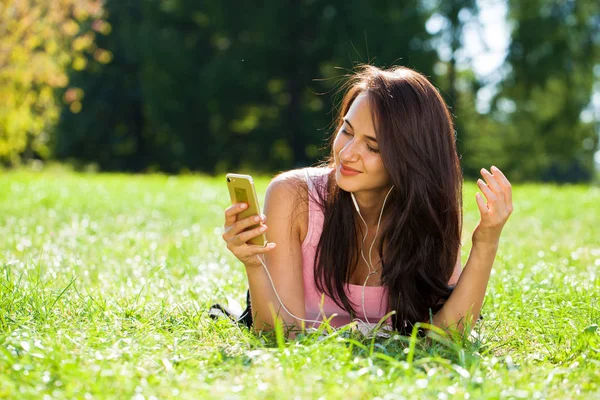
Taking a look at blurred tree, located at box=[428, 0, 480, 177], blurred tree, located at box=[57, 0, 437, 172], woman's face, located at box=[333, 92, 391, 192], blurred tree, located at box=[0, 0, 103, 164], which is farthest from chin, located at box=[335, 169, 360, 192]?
blurred tree, located at box=[428, 0, 480, 177]

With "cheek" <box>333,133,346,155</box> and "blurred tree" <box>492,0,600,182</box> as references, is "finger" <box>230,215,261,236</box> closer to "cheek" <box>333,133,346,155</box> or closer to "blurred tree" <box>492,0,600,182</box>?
"cheek" <box>333,133,346,155</box>

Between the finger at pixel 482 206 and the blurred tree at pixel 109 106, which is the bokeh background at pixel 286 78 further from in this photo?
the finger at pixel 482 206

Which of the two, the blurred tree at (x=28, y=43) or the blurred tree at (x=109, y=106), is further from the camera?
the blurred tree at (x=109, y=106)

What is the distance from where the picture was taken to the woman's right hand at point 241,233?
Answer: 2.97 m

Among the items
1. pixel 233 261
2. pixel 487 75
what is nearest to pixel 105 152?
pixel 487 75

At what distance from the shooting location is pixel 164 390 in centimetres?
223

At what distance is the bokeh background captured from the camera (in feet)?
73.6

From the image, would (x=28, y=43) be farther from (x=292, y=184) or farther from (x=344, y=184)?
(x=344, y=184)

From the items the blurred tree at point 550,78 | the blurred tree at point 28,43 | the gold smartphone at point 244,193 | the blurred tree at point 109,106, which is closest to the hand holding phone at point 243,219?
the gold smartphone at point 244,193

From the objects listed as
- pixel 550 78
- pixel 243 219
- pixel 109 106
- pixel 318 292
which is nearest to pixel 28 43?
pixel 318 292

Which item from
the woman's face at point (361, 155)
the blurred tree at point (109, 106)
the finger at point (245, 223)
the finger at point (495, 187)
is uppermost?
the blurred tree at point (109, 106)

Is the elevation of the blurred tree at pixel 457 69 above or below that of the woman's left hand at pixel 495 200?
above

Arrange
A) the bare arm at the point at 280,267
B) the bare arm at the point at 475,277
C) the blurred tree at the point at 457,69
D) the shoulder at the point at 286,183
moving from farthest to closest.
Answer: the blurred tree at the point at 457,69 < the shoulder at the point at 286,183 < the bare arm at the point at 280,267 < the bare arm at the point at 475,277

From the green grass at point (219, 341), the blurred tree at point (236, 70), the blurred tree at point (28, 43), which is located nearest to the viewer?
the green grass at point (219, 341)
